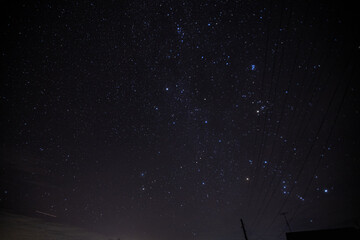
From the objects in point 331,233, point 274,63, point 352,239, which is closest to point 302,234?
point 331,233

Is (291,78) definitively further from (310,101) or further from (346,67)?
(310,101)

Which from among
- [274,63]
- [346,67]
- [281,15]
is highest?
[281,15]

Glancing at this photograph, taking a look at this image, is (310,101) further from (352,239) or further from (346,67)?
(352,239)

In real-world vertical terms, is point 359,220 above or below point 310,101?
below

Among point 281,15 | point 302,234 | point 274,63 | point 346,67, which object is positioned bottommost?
point 302,234

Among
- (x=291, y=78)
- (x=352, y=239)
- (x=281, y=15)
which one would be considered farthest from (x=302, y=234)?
(x=281, y=15)

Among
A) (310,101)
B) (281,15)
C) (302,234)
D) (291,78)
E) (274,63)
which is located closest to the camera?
(281,15)

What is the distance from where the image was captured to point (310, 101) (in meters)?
8.76

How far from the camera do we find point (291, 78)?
7410mm

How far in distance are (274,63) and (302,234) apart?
49.6ft

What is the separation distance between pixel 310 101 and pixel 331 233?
1211cm

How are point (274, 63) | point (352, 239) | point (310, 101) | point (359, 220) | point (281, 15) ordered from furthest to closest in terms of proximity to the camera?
point (359, 220) → point (352, 239) → point (310, 101) → point (274, 63) → point (281, 15)

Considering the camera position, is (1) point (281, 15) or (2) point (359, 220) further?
(2) point (359, 220)

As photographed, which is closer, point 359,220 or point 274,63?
point 274,63
